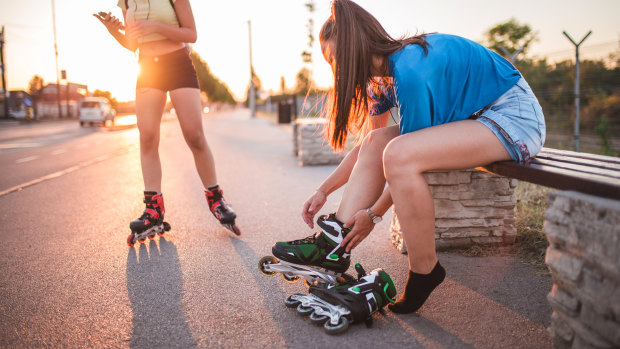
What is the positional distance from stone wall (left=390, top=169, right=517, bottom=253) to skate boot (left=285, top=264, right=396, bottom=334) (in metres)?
0.78

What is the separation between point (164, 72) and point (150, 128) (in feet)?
1.34

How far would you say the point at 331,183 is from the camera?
7.02 feet

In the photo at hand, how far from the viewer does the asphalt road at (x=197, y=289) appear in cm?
157

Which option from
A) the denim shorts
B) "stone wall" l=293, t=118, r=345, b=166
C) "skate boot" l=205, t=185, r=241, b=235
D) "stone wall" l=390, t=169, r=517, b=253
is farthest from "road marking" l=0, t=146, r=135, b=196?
the denim shorts

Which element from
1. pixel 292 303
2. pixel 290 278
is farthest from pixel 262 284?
pixel 292 303

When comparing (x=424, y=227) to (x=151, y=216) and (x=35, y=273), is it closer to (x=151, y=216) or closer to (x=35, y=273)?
(x=151, y=216)

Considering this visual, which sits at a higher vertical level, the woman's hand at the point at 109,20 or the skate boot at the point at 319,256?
the woman's hand at the point at 109,20

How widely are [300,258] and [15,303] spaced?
1405 millimetres

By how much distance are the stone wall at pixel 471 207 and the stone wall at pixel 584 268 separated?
40.5 inches

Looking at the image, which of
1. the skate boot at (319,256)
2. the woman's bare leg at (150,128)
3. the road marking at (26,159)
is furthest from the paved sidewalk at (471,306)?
the road marking at (26,159)

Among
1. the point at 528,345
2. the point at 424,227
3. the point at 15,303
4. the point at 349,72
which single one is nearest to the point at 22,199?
the point at 15,303

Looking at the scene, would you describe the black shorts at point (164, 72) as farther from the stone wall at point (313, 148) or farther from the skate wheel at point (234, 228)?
the stone wall at point (313, 148)

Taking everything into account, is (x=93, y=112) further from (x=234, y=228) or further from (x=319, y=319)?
(x=319, y=319)

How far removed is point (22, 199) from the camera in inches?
163
